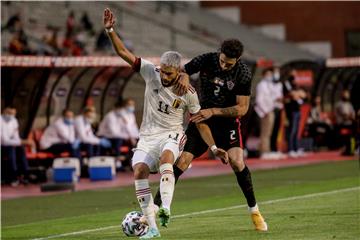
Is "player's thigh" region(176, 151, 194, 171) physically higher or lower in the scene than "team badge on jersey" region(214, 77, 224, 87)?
lower

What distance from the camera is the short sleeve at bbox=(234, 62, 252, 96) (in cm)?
1330

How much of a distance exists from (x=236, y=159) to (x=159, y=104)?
4.39 ft

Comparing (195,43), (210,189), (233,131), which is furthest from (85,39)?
(233,131)

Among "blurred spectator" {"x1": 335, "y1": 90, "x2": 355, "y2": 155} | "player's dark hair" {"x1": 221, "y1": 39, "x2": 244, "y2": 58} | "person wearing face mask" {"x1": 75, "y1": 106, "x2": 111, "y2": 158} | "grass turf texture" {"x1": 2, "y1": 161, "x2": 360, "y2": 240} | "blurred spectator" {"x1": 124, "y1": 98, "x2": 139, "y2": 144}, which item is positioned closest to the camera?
"player's dark hair" {"x1": 221, "y1": 39, "x2": 244, "y2": 58}

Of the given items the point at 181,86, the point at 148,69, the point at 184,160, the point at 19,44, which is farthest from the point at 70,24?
the point at 181,86

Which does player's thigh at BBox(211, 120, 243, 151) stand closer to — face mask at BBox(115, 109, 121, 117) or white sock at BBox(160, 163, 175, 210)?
white sock at BBox(160, 163, 175, 210)

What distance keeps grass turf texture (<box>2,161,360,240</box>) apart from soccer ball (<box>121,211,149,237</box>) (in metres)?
0.34

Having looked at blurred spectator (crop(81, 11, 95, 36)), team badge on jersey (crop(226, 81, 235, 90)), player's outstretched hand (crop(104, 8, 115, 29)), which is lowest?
blurred spectator (crop(81, 11, 95, 36))

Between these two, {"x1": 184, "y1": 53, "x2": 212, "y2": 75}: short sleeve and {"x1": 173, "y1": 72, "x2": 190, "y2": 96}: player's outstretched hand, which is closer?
{"x1": 173, "y1": 72, "x2": 190, "y2": 96}: player's outstretched hand

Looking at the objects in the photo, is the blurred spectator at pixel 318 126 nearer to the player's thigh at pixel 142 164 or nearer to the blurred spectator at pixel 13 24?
the blurred spectator at pixel 13 24

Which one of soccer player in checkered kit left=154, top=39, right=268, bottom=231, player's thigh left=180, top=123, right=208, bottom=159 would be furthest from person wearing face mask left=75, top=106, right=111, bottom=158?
soccer player in checkered kit left=154, top=39, right=268, bottom=231

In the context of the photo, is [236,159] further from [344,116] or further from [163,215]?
[344,116]

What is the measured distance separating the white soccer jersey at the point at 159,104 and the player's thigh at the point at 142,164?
0.27 metres

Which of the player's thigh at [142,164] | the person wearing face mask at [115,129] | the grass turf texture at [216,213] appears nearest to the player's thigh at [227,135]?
the grass turf texture at [216,213]
